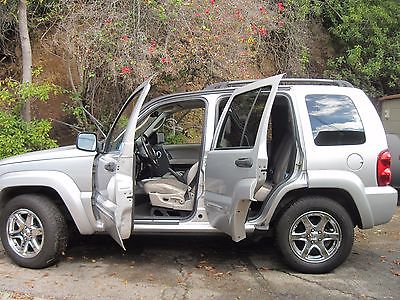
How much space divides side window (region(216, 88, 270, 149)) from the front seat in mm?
556

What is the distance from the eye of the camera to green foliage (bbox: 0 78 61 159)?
841 centimetres

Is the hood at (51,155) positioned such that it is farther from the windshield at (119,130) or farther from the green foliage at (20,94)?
the green foliage at (20,94)

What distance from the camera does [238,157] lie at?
4.85 metres

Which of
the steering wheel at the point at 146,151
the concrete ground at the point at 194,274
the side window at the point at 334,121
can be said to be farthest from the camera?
the steering wheel at the point at 146,151

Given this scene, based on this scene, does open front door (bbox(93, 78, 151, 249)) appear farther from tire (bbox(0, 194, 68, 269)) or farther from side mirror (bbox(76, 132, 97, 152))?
tire (bbox(0, 194, 68, 269))

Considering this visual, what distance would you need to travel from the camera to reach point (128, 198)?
4.82 meters

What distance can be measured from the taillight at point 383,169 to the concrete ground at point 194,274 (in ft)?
3.17

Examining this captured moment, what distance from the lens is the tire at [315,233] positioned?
5.14 m

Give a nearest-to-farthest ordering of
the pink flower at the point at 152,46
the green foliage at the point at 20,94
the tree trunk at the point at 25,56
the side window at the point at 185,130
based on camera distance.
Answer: the side window at the point at 185,130, the green foliage at the point at 20,94, the pink flower at the point at 152,46, the tree trunk at the point at 25,56

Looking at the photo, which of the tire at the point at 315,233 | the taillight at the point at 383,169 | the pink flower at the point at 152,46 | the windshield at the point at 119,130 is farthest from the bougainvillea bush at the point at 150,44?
the taillight at the point at 383,169

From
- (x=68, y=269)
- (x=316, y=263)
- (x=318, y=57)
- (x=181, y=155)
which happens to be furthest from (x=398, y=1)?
(x=68, y=269)

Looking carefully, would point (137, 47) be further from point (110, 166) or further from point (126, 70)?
point (110, 166)

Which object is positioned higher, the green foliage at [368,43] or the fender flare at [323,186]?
the green foliage at [368,43]

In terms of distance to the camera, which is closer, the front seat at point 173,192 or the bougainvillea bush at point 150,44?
the front seat at point 173,192
